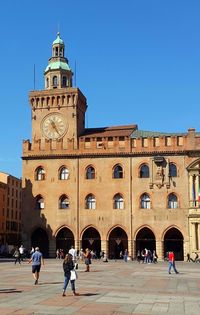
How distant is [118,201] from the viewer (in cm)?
6053

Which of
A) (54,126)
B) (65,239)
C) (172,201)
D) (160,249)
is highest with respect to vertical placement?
(54,126)

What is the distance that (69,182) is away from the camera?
6197 centimetres

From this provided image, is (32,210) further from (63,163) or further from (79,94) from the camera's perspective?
(79,94)

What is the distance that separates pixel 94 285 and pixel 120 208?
3574cm

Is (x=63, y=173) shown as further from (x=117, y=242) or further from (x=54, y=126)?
(x=117, y=242)

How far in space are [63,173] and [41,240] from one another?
30.2 ft

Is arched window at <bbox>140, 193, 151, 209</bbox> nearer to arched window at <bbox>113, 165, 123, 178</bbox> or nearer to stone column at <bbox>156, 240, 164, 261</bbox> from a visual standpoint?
arched window at <bbox>113, 165, 123, 178</bbox>

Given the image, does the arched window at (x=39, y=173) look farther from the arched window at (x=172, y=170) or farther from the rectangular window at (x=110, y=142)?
the arched window at (x=172, y=170)

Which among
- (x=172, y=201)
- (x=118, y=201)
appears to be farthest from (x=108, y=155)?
(x=172, y=201)

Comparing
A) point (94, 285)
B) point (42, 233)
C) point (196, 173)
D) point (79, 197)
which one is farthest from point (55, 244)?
point (94, 285)

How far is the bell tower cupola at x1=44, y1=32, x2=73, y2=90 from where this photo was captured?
221 feet

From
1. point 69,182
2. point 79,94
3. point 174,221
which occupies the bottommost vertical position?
point 174,221

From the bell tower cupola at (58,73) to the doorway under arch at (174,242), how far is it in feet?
81.7

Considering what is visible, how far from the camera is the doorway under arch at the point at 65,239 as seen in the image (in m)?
61.7
